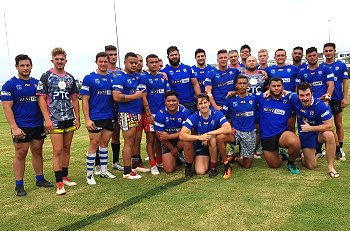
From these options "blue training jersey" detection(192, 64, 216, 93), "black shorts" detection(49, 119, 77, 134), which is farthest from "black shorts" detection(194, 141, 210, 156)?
"black shorts" detection(49, 119, 77, 134)

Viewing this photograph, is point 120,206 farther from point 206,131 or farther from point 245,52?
point 245,52

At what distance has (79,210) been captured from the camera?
4145 mm

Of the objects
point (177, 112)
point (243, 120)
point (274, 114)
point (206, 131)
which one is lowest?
point (206, 131)

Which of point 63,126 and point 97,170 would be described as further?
point 97,170

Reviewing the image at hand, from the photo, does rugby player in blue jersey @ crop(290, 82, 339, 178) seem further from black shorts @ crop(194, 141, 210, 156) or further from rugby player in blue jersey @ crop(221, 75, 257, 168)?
black shorts @ crop(194, 141, 210, 156)

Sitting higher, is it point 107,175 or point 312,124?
point 312,124

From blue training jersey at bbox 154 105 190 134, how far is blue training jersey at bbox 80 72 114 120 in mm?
873

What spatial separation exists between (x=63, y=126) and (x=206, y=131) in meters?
2.26

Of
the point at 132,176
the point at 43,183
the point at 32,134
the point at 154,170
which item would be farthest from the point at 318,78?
the point at 43,183

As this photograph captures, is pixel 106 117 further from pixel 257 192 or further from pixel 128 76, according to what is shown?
pixel 257 192

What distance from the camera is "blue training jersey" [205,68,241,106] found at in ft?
20.7

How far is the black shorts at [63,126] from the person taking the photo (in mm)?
4969

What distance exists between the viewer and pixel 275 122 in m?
5.74

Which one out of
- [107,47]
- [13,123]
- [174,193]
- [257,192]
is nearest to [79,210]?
[174,193]
